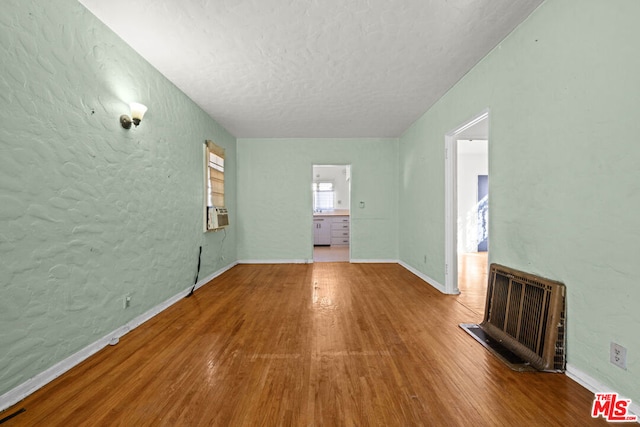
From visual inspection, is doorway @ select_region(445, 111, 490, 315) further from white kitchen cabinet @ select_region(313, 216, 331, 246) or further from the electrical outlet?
white kitchen cabinet @ select_region(313, 216, 331, 246)

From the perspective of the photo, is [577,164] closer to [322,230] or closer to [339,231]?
[339,231]

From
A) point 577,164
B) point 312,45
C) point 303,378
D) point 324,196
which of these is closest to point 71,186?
point 303,378

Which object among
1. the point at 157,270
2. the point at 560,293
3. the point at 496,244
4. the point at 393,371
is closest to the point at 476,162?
the point at 496,244

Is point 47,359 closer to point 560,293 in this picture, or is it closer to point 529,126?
point 560,293

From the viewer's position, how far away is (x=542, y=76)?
1949 millimetres

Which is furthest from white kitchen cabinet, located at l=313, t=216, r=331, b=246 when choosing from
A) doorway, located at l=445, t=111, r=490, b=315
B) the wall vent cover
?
the wall vent cover

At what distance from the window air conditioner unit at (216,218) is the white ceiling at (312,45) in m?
1.49

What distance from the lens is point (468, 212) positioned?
7012 millimetres

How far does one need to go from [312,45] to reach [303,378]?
8.56 ft

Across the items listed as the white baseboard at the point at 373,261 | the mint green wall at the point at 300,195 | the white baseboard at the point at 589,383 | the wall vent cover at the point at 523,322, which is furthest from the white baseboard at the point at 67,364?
the white baseboard at the point at 373,261

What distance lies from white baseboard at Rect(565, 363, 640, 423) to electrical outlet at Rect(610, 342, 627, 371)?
0.16 m

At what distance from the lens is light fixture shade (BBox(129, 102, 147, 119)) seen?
242 cm

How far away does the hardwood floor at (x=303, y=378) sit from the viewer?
1421 millimetres

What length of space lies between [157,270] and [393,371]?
2468 millimetres
